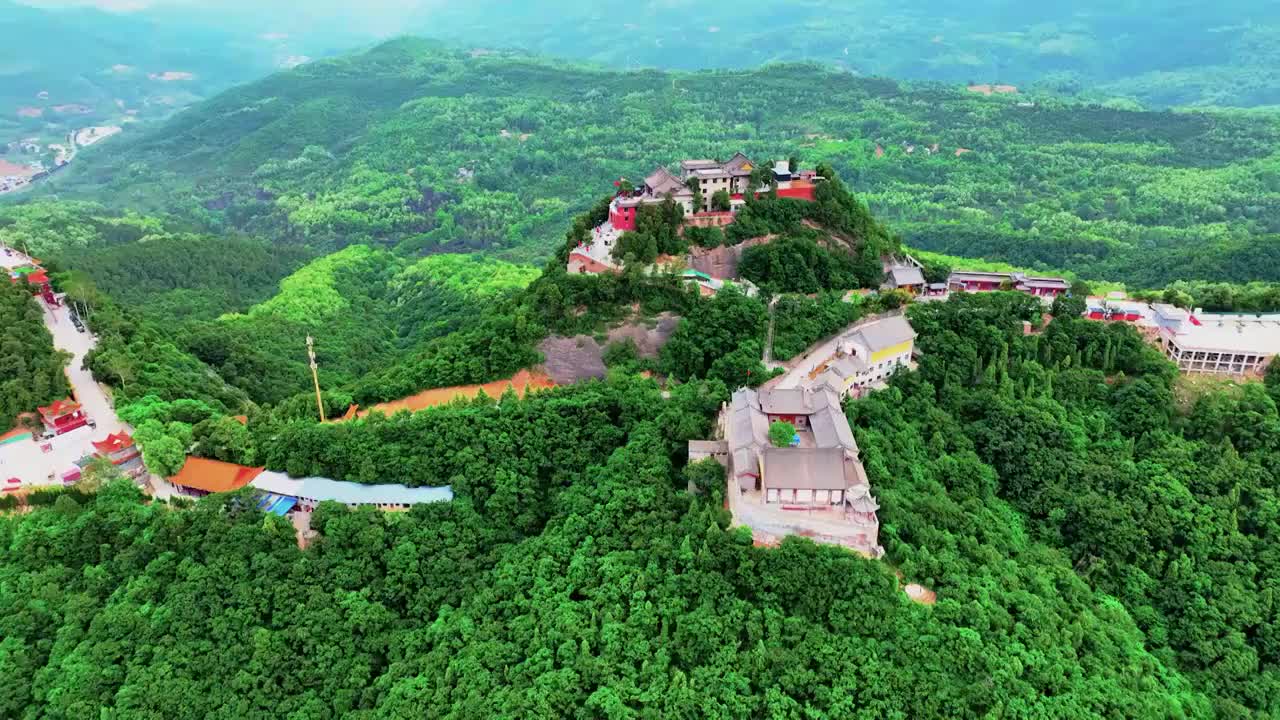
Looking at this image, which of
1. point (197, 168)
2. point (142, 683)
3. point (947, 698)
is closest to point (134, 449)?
point (142, 683)

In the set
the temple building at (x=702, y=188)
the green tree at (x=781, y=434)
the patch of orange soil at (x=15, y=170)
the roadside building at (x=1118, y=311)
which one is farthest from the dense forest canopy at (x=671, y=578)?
the patch of orange soil at (x=15, y=170)

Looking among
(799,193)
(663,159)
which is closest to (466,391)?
(799,193)

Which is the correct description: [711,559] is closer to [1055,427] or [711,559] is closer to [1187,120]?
[1055,427]

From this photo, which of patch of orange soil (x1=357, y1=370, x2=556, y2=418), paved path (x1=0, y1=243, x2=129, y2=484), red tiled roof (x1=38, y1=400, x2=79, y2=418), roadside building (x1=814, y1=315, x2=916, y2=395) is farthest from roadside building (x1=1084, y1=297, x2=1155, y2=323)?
red tiled roof (x1=38, y1=400, x2=79, y2=418)

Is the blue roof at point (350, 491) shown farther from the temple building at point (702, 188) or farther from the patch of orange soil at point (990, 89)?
the patch of orange soil at point (990, 89)

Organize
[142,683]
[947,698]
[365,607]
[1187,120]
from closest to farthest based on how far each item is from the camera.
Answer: [947,698]
[142,683]
[365,607]
[1187,120]

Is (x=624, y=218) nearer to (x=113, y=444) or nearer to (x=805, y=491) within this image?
(x=805, y=491)
